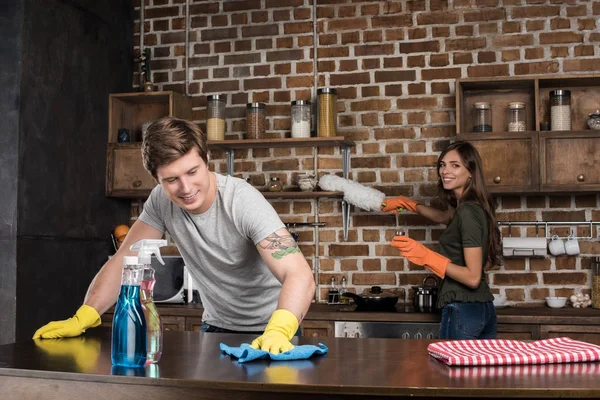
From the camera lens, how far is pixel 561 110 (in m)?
3.97

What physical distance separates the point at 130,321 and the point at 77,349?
417 millimetres

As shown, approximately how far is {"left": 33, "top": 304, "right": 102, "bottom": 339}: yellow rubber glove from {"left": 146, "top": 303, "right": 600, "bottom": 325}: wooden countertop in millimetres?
1628

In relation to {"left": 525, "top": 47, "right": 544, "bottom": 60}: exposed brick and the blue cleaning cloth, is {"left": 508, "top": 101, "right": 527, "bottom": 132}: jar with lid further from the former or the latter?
the blue cleaning cloth

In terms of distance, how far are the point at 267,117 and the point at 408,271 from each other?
1.26 m

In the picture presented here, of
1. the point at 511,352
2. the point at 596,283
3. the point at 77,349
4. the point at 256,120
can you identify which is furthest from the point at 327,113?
the point at 511,352

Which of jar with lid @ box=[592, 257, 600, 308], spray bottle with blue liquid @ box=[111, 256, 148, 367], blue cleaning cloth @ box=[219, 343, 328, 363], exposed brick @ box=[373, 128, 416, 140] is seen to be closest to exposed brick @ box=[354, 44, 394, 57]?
exposed brick @ box=[373, 128, 416, 140]

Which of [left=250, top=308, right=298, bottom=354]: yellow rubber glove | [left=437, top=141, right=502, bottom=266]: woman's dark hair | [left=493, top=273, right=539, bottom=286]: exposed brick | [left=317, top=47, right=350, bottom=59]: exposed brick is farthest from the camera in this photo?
[left=317, top=47, right=350, bottom=59]: exposed brick

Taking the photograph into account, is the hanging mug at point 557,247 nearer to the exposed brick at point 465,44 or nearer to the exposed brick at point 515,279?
the exposed brick at point 515,279

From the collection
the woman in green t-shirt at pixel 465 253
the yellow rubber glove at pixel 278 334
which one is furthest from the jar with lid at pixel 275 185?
the yellow rubber glove at pixel 278 334

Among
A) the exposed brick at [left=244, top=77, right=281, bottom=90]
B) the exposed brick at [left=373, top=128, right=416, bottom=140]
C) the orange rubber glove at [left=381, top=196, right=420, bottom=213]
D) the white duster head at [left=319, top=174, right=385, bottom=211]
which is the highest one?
the exposed brick at [left=244, top=77, right=281, bottom=90]

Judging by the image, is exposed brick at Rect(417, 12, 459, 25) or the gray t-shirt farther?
exposed brick at Rect(417, 12, 459, 25)

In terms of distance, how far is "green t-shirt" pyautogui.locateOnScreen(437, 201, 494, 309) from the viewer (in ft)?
11.0

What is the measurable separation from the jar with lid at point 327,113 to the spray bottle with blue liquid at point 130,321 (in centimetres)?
257

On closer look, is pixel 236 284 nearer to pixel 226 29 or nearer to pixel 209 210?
pixel 209 210
